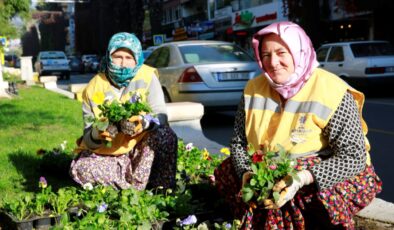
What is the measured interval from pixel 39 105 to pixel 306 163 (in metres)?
9.98

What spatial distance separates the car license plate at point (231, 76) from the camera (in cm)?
945

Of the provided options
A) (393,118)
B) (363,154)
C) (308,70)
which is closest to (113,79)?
(308,70)

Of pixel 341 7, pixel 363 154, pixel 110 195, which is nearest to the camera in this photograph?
pixel 363 154

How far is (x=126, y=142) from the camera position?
4031 mm

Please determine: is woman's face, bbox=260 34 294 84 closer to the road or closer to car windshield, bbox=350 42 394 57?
the road

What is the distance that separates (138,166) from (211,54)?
6.14m

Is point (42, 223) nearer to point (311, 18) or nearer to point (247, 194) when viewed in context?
point (247, 194)

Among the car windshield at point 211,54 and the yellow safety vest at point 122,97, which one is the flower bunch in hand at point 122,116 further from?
the car windshield at point 211,54

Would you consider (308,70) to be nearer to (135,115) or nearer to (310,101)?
(310,101)

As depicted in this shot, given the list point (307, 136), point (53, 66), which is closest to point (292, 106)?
point (307, 136)

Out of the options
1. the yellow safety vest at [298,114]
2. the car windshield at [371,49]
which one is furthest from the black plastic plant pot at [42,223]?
the car windshield at [371,49]

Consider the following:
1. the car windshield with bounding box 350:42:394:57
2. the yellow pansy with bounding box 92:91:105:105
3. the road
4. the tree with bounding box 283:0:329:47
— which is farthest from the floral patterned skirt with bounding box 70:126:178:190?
the tree with bounding box 283:0:329:47

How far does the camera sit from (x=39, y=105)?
39.2 ft

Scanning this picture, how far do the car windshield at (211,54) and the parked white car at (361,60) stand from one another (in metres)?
5.14
